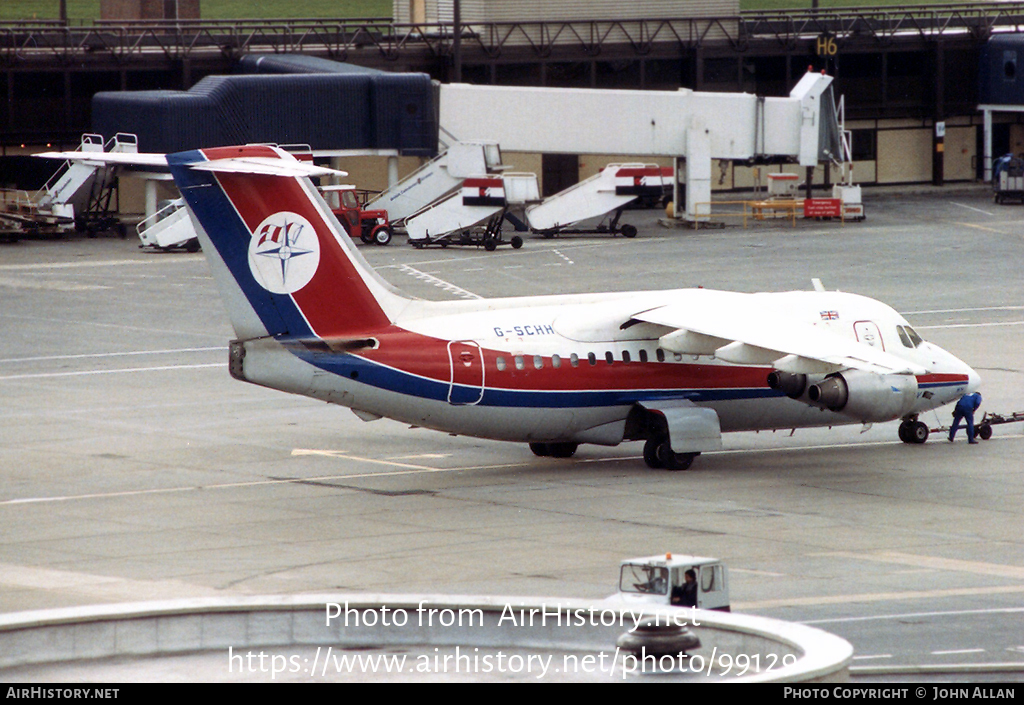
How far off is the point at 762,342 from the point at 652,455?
14.8 ft

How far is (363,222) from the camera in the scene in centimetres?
7962

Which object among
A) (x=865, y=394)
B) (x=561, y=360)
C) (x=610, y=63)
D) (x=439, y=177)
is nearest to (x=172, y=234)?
(x=439, y=177)

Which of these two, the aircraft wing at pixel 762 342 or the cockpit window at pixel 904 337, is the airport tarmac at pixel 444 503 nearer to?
the cockpit window at pixel 904 337

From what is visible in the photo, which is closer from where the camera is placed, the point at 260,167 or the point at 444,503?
the point at 260,167

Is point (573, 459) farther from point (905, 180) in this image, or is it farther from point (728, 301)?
point (905, 180)

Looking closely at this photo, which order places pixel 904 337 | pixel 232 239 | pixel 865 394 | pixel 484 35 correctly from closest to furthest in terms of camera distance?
pixel 232 239 < pixel 865 394 < pixel 904 337 < pixel 484 35

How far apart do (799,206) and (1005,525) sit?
A: 5825 centimetres

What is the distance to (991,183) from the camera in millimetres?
105250

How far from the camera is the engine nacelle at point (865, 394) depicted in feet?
116

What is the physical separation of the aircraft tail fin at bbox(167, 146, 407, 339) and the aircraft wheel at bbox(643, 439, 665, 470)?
21.6 feet

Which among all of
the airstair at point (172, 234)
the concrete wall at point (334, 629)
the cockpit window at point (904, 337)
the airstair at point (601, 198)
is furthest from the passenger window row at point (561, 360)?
the airstair at point (172, 234)

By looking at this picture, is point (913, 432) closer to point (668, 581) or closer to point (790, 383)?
point (790, 383)

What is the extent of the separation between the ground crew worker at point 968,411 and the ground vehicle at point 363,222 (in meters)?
43.4

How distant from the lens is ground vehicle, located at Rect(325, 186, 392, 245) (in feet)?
261
